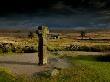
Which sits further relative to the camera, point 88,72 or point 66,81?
point 88,72

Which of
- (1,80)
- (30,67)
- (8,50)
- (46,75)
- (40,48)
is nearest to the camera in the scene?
(1,80)

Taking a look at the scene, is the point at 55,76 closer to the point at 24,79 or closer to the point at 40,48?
the point at 24,79

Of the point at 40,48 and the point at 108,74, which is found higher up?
the point at 40,48

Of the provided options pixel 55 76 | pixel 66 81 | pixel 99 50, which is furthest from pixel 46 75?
pixel 99 50

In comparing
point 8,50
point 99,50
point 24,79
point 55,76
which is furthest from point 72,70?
point 99,50

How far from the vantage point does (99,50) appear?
54312 mm

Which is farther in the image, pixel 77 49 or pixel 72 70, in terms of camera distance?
pixel 77 49

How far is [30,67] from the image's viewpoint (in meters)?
28.5

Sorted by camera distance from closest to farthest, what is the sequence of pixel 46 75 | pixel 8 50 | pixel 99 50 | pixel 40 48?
1. pixel 46 75
2. pixel 40 48
3. pixel 8 50
4. pixel 99 50

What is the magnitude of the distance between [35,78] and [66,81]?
237cm

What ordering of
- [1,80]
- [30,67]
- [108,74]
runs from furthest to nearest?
[30,67] < [108,74] < [1,80]

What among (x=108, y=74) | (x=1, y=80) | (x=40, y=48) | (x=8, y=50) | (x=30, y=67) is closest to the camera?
(x=1, y=80)

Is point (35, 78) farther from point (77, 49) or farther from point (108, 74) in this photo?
point (77, 49)

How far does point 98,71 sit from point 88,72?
146 centimetres
